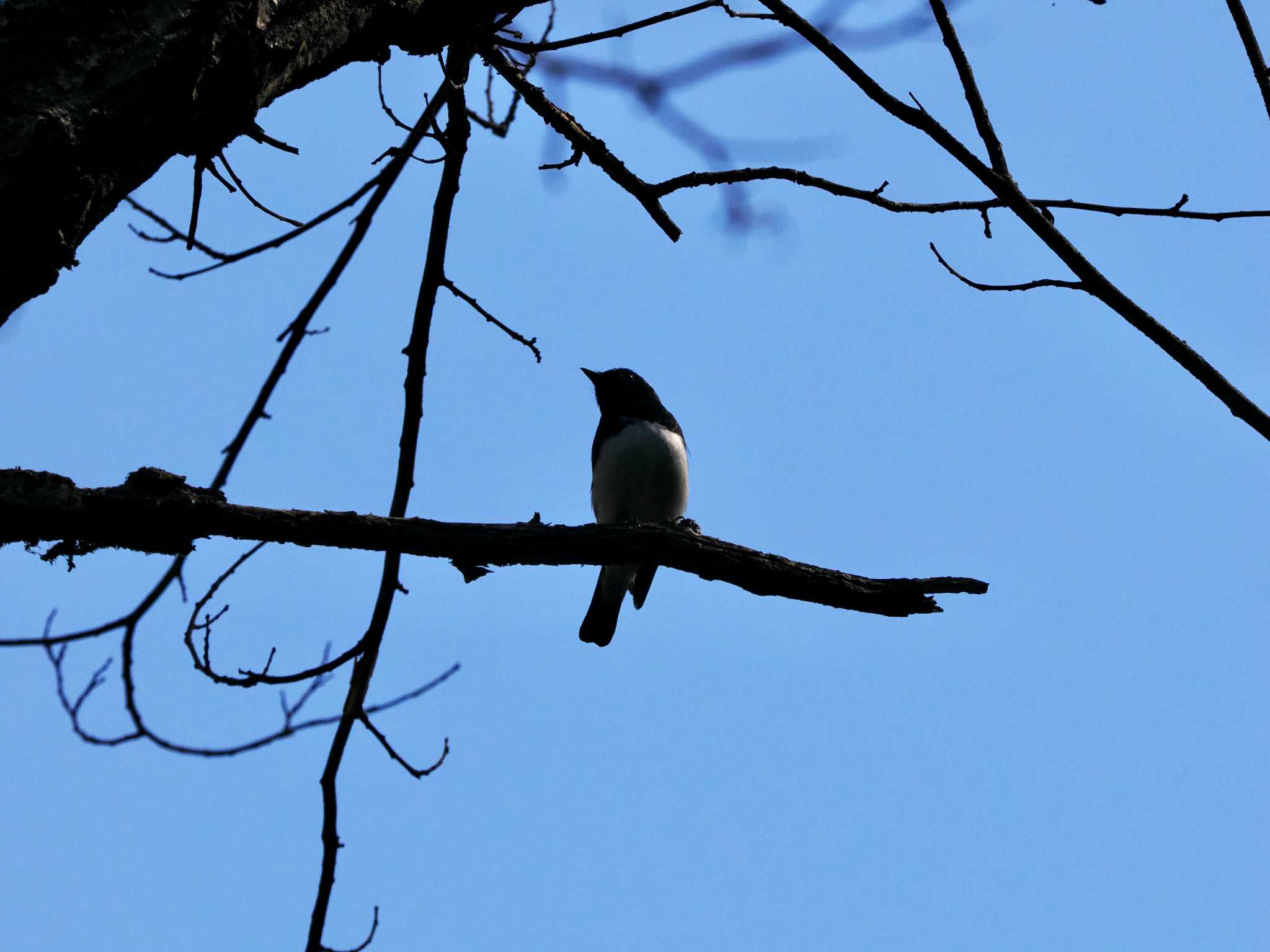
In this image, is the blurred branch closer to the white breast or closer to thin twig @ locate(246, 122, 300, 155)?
thin twig @ locate(246, 122, 300, 155)

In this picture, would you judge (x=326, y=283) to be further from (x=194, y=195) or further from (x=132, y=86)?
(x=132, y=86)

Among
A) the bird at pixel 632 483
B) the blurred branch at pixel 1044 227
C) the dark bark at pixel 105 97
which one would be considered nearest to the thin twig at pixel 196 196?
the dark bark at pixel 105 97

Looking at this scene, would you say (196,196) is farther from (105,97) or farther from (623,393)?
(623,393)

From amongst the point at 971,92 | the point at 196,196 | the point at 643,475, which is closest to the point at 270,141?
the point at 196,196

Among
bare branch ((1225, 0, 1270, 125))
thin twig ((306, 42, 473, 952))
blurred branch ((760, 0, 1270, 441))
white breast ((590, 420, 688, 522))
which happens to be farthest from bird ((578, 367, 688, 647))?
bare branch ((1225, 0, 1270, 125))

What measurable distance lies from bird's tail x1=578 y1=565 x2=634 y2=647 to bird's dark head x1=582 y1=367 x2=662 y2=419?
1.01 meters

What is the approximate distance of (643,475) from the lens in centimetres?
609

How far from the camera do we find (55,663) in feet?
12.4

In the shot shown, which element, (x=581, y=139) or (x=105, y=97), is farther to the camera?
(x=581, y=139)

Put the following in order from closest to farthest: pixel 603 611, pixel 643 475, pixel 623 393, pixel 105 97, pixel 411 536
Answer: pixel 105 97, pixel 411 536, pixel 643 475, pixel 603 611, pixel 623 393

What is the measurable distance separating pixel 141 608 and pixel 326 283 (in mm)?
982

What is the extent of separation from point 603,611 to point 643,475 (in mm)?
891

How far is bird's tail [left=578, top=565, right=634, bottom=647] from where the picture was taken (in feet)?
20.7

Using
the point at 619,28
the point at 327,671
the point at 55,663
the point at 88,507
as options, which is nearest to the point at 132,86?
the point at 88,507
